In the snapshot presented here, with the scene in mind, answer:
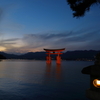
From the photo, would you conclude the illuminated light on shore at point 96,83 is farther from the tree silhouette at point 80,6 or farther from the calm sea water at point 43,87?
the calm sea water at point 43,87

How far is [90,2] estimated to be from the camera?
4648 millimetres

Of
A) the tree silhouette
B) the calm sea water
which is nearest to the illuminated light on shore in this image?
the tree silhouette

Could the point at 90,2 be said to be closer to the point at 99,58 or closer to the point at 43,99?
the point at 99,58

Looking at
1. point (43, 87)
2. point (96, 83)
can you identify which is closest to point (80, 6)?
point (96, 83)

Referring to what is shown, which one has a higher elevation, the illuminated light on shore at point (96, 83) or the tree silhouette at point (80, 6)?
the tree silhouette at point (80, 6)

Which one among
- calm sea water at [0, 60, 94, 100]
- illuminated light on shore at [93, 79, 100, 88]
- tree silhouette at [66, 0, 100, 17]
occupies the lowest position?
calm sea water at [0, 60, 94, 100]

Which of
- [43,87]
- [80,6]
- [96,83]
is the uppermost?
[80,6]

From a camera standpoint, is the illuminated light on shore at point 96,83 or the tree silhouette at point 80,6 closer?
the illuminated light on shore at point 96,83

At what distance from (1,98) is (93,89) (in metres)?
5.58

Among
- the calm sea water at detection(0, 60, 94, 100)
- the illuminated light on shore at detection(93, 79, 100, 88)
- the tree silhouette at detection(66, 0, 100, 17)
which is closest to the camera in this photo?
the illuminated light on shore at detection(93, 79, 100, 88)

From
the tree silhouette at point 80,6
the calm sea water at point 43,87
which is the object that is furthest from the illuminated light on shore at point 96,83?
the calm sea water at point 43,87

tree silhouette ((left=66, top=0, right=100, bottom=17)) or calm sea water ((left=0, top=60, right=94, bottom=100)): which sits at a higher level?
tree silhouette ((left=66, top=0, right=100, bottom=17))

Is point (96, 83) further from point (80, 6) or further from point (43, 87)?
point (43, 87)

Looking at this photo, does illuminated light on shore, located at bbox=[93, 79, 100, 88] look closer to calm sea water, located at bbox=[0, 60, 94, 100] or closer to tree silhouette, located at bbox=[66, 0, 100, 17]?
tree silhouette, located at bbox=[66, 0, 100, 17]
